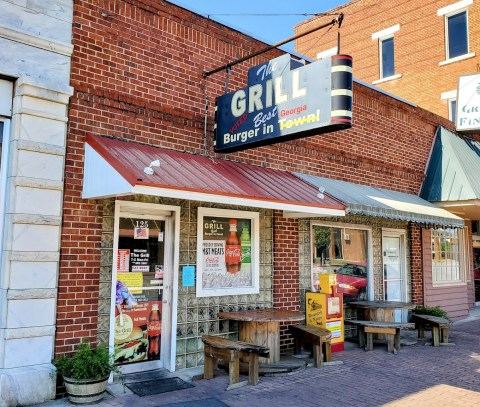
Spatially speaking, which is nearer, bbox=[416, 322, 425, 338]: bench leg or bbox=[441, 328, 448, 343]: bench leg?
bbox=[441, 328, 448, 343]: bench leg

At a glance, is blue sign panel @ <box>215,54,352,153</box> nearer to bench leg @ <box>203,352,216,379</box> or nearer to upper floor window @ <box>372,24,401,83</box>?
bench leg @ <box>203,352,216,379</box>

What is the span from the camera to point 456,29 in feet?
58.9

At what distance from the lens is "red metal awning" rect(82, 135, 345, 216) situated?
17.5 feet

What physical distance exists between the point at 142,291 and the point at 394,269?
22.9 feet

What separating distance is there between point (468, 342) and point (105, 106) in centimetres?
845

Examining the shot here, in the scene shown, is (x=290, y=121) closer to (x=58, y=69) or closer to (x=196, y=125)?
(x=196, y=125)

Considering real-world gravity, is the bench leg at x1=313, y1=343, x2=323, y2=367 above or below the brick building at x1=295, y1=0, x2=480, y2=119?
below

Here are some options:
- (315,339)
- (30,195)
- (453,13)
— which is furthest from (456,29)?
(30,195)

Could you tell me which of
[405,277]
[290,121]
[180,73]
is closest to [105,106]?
[180,73]

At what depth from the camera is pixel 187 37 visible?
295 inches

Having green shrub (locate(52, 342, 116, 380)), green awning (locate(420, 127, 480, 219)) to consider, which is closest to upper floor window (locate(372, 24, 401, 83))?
green awning (locate(420, 127, 480, 219))

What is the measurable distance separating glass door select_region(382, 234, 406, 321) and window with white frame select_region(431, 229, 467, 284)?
161 centimetres

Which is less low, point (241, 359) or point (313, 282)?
point (313, 282)

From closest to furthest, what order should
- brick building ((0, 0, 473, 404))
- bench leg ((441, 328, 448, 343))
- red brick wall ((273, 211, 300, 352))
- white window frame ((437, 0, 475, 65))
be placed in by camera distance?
1. brick building ((0, 0, 473, 404))
2. red brick wall ((273, 211, 300, 352))
3. bench leg ((441, 328, 448, 343))
4. white window frame ((437, 0, 475, 65))
